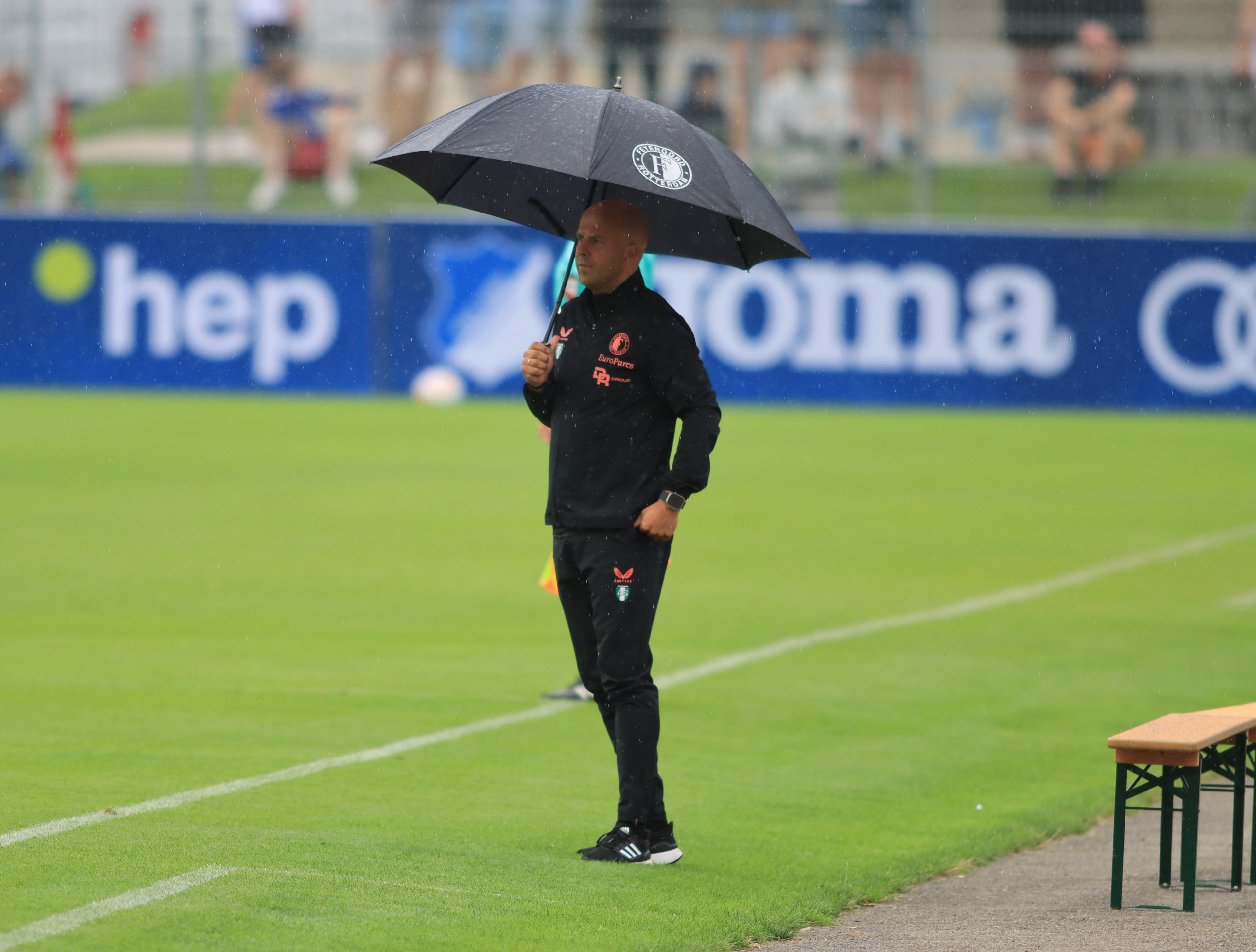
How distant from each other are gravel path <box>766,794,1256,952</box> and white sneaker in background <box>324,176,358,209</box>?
18085 mm

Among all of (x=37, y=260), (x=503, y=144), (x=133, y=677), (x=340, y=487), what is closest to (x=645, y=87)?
(x=37, y=260)

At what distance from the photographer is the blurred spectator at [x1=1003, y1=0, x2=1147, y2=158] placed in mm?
23266

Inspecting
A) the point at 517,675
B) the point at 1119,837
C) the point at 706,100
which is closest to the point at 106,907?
the point at 1119,837

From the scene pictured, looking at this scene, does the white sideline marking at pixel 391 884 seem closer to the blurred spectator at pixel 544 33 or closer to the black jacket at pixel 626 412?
the black jacket at pixel 626 412

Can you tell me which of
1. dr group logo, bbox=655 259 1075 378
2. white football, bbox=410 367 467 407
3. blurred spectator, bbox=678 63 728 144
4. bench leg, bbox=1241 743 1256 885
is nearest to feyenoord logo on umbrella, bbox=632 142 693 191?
bench leg, bbox=1241 743 1256 885

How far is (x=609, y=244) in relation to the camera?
5762 millimetres

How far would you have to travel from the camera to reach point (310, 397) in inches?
846

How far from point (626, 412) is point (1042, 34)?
19.1m

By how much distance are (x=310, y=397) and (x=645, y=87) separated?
18.7ft

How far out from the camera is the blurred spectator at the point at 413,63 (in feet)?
78.4

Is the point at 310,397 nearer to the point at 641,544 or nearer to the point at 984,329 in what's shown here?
the point at 984,329

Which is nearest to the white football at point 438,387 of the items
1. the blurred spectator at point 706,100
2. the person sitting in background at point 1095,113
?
the blurred spectator at point 706,100

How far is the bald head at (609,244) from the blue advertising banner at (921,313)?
15.0 meters

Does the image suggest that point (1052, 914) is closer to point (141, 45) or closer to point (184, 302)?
point (184, 302)
